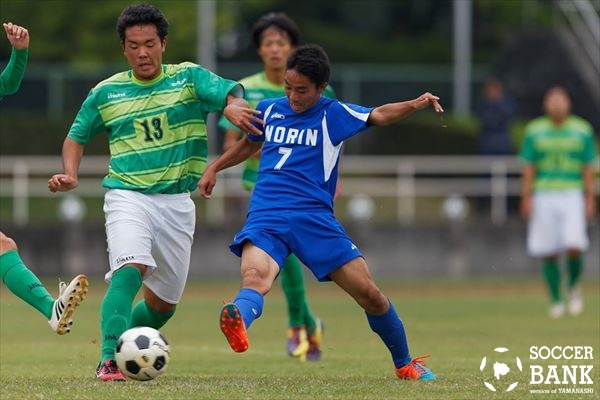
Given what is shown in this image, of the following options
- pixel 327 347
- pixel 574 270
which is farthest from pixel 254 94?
pixel 574 270

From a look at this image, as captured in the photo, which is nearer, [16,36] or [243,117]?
[243,117]

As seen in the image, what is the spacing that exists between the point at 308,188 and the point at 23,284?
1914 millimetres

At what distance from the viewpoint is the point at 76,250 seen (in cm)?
2456

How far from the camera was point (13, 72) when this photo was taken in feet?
33.8

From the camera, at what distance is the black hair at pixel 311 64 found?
A: 9945 millimetres

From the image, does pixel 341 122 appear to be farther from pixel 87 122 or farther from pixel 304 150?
pixel 87 122

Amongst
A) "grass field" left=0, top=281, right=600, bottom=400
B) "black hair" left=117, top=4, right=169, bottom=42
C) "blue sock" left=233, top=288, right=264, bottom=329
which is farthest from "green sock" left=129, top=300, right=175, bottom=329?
"black hair" left=117, top=4, right=169, bottom=42

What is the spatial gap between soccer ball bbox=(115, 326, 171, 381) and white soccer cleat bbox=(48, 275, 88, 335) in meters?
0.53

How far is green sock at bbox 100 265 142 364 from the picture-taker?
32.3 feet

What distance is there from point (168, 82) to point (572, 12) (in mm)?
24351

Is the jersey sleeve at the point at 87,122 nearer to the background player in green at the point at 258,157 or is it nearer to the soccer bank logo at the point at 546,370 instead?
the background player in green at the point at 258,157

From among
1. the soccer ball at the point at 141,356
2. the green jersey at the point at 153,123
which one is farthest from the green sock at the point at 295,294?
the soccer ball at the point at 141,356

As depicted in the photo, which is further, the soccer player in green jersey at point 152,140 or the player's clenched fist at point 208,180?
the soccer player in green jersey at point 152,140

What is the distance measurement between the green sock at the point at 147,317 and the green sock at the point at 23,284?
877 millimetres
